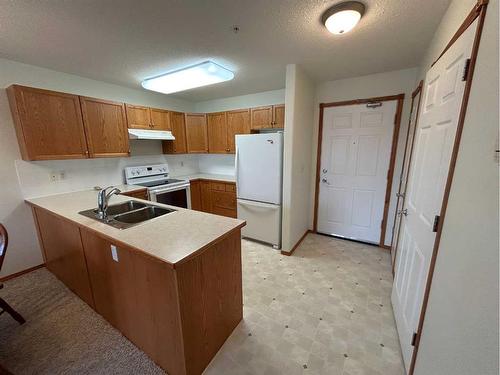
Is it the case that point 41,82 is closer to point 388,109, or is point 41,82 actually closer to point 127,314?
point 127,314

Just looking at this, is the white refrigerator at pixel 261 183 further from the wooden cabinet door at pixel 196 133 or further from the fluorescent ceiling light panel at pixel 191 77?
the wooden cabinet door at pixel 196 133

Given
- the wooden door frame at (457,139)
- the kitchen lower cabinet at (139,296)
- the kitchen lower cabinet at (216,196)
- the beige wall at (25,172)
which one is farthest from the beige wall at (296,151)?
the beige wall at (25,172)

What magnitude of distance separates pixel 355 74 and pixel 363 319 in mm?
2794

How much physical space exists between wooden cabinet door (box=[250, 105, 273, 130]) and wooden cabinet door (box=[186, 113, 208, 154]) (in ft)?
3.46

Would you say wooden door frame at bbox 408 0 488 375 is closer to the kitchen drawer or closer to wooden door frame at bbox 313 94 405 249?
wooden door frame at bbox 313 94 405 249

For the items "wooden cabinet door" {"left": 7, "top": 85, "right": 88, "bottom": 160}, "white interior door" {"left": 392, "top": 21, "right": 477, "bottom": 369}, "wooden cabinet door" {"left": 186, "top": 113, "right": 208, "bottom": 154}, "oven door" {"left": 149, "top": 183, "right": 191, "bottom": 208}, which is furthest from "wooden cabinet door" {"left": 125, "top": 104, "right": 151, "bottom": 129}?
"white interior door" {"left": 392, "top": 21, "right": 477, "bottom": 369}

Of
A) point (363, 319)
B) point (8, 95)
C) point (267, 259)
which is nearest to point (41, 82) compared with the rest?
point (8, 95)

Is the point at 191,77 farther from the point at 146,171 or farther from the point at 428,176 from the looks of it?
the point at 428,176

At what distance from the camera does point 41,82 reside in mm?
2303

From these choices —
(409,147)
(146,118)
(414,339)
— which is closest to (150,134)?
(146,118)

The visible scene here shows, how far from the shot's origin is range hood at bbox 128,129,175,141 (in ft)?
9.50

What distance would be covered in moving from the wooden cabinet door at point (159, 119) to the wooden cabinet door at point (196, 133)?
1.32 ft

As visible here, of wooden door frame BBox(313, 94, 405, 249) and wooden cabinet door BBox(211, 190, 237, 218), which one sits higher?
wooden door frame BBox(313, 94, 405, 249)

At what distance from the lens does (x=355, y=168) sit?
292 centimetres
